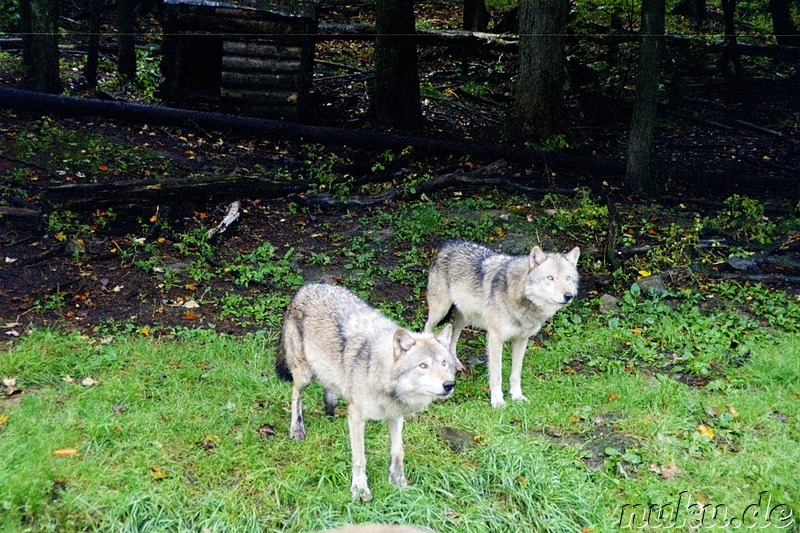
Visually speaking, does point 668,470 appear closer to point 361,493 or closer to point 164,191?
point 361,493

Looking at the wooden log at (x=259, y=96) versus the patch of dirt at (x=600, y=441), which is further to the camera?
the wooden log at (x=259, y=96)

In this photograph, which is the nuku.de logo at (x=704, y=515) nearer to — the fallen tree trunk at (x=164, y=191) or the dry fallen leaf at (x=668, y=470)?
the dry fallen leaf at (x=668, y=470)

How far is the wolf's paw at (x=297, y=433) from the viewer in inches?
249

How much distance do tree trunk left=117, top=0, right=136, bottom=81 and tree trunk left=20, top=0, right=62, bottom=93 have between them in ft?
7.14

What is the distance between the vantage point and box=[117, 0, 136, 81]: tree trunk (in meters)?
15.1

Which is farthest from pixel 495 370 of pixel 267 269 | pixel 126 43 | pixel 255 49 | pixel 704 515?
pixel 126 43

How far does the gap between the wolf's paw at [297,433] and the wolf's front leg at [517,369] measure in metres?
2.20

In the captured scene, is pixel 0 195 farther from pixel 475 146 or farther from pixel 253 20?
pixel 475 146

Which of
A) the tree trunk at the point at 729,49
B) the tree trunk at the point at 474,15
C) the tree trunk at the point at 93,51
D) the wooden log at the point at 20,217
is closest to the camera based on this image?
the wooden log at the point at 20,217

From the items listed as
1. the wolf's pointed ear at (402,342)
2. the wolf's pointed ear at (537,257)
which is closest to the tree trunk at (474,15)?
the wolf's pointed ear at (537,257)

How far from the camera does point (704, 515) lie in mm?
5426

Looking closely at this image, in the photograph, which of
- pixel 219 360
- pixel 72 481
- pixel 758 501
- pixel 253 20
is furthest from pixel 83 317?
pixel 253 20

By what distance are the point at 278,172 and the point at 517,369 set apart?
6.64 metres

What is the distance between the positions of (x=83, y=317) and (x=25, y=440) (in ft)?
9.84
